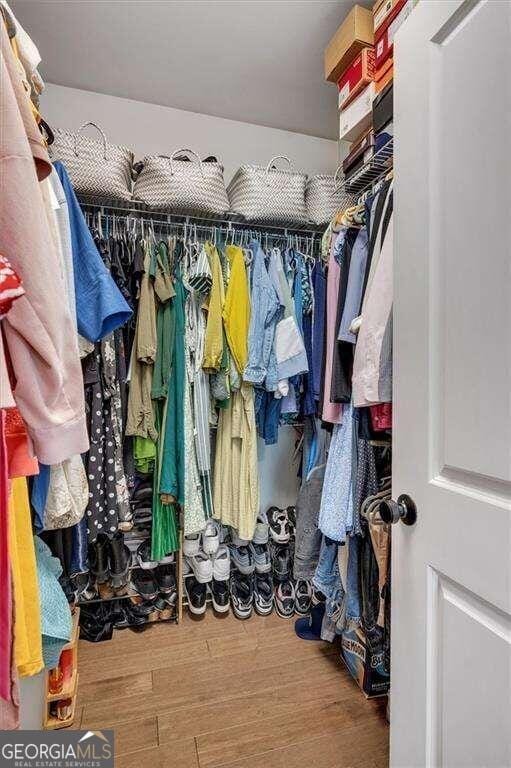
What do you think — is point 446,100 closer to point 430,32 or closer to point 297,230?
point 430,32

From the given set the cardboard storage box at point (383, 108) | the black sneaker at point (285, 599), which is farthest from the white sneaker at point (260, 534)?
the cardboard storage box at point (383, 108)


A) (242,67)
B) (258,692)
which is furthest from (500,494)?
(242,67)

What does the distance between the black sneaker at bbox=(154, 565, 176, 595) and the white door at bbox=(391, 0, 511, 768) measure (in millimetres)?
1246

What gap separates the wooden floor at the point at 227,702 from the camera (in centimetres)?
→ 115

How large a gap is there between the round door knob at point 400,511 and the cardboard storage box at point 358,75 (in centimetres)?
147

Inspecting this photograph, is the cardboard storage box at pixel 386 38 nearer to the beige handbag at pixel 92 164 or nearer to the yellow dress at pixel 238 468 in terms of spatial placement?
the beige handbag at pixel 92 164

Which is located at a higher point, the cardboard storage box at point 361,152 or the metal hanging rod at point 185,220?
the cardboard storage box at point 361,152

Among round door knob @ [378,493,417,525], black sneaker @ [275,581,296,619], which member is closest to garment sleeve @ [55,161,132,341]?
round door knob @ [378,493,417,525]

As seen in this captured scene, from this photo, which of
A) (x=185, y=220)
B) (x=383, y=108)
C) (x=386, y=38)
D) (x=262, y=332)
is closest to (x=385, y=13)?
(x=386, y=38)

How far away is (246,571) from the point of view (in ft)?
6.20

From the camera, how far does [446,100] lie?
676 mm

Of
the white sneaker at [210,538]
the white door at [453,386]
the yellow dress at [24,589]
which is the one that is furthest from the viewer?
the white sneaker at [210,538]

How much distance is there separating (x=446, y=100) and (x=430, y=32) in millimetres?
158

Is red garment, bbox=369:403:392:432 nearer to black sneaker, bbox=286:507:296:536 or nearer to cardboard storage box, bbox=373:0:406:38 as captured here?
black sneaker, bbox=286:507:296:536
